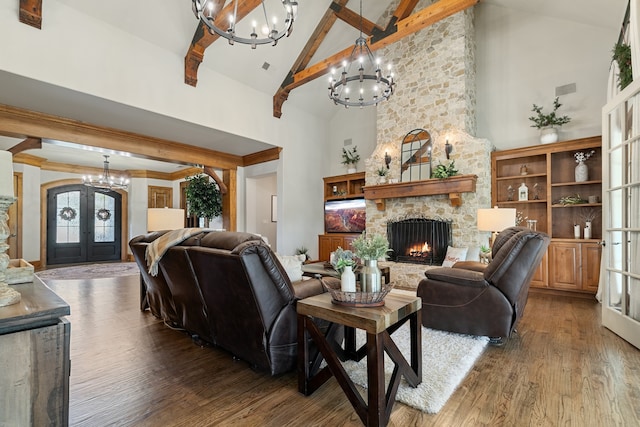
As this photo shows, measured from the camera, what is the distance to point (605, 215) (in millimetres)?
3326

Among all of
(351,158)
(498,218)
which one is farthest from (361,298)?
(351,158)

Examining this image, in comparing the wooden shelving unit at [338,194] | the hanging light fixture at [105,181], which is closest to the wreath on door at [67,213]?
the hanging light fixture at [105,181]

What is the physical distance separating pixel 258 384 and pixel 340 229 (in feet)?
18.4

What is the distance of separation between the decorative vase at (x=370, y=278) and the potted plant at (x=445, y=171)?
4128mm

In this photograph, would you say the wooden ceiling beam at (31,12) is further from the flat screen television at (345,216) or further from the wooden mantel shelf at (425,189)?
the flat screen television at (345,216)

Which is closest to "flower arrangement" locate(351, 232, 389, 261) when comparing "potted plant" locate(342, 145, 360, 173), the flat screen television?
the flat screen television

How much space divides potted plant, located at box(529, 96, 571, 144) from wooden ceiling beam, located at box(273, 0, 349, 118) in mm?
3955

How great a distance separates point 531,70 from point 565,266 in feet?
11.2

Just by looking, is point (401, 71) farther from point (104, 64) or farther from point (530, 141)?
point (104, 64)

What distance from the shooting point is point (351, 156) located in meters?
7.77

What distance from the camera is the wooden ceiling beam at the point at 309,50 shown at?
5824mm

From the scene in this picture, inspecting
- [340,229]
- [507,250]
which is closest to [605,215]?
[507,250]

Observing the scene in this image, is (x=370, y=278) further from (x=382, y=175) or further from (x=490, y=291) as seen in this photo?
(x=382, y=175)

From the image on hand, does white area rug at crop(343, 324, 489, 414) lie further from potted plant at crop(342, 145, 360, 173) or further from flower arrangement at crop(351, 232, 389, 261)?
potted plant at crop(342, 145, 360, 173)
